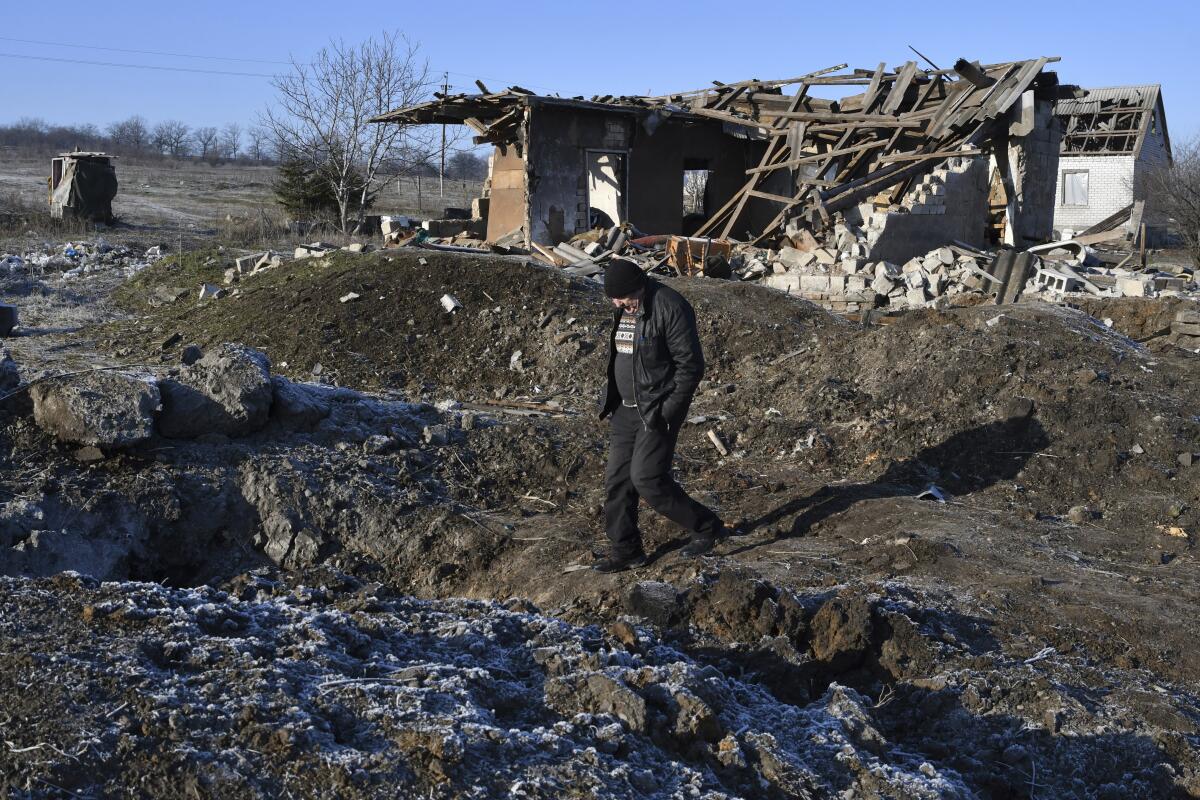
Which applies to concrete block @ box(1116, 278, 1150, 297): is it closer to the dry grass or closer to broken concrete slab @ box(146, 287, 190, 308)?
broken concrete slab @ box(146, 287, 190, 308)

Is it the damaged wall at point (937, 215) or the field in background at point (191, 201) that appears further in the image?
the field in background at point (191, 201)

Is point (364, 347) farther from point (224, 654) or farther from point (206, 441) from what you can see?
point (224, 654)

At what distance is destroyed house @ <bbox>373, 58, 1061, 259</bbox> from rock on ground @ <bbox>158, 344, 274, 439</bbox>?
11080 mm

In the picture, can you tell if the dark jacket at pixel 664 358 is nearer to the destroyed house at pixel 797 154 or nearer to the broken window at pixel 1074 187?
the destroyed house at pixel 797 154

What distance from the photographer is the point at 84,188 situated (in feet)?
74.6

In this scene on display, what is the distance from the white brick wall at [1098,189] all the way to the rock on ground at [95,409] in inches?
1386

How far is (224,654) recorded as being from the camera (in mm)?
3496

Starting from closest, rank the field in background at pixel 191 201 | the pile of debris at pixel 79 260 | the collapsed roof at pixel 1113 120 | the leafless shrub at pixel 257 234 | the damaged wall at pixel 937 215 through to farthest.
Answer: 1. the damaged wall at pixel 937 215
2. the pile of debris at pixel 79 260
3. the leafless shrub at pixel 257 234
4. the field in background at pixel 191 201
5. the collapsed roof at pixel 1113 120

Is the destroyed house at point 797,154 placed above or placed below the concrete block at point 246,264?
above

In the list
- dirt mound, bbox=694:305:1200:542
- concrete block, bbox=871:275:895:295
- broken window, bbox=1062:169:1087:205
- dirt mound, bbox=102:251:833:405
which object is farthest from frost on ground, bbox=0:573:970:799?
broken window, bbox=1062:169:1087:205

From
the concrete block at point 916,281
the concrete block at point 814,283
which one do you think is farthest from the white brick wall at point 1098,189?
the concrete block at point 814,283

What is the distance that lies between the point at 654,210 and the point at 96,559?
49.4 feet

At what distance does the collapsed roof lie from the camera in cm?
3622

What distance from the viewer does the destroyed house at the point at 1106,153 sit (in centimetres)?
3581
